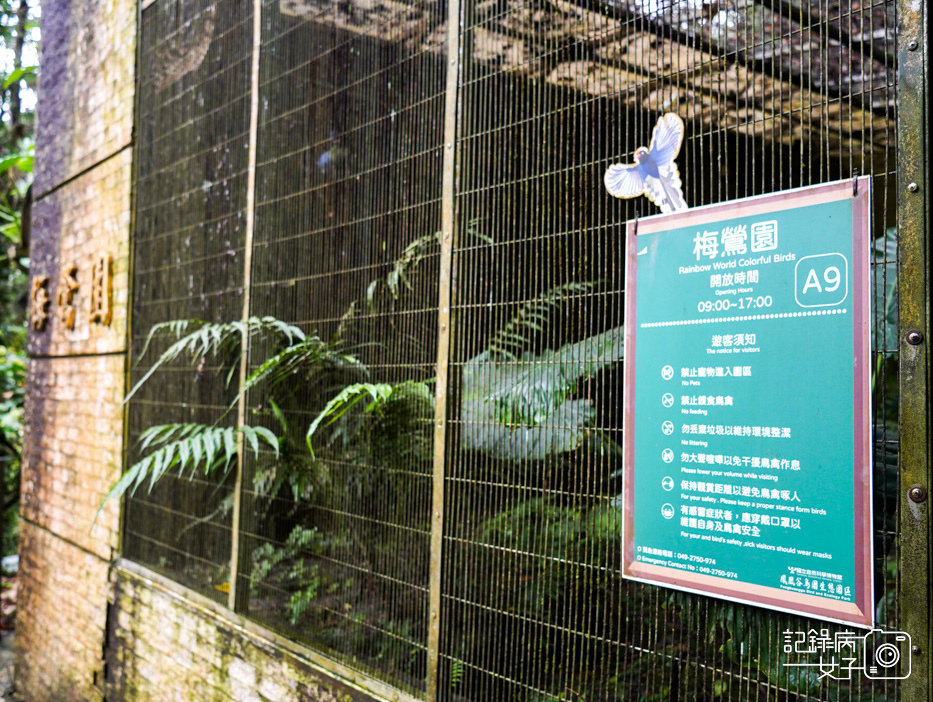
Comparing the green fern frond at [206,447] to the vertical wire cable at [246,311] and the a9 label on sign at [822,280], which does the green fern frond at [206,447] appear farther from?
the a9 label on sign at [822,280]

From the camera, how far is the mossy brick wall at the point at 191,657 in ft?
11.0

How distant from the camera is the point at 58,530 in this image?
20.0 feet

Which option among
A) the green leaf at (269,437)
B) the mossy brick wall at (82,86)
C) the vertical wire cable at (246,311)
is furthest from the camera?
the mossy brick wall at (82,86)

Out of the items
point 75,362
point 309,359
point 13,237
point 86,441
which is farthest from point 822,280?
point 13,237

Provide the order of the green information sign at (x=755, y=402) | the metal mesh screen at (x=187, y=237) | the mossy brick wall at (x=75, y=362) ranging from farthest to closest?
the mossy brick wall at (x=75, y=362), the metal mesh screen at (x=187, y=237), the green information sign at (x=755, y=402)

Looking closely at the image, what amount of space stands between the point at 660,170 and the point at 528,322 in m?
0.60

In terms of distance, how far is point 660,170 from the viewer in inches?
87.5

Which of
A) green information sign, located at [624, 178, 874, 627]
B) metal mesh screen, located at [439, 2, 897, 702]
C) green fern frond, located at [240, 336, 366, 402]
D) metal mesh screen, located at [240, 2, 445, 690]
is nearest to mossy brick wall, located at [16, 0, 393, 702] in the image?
metal mesh screen, located at [240, 2, 445, 690]

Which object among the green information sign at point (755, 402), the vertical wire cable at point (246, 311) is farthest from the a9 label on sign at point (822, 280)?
the vertical wire cable at point (246, 311)

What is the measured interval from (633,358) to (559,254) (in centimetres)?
43

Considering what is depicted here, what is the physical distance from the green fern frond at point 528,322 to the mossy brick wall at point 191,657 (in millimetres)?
1378

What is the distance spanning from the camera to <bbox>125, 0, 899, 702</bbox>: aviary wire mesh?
2008 mm

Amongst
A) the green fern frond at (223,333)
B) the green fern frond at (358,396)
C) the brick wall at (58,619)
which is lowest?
the brick wall at (58,619)

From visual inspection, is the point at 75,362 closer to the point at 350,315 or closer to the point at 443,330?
the point at 350,315
